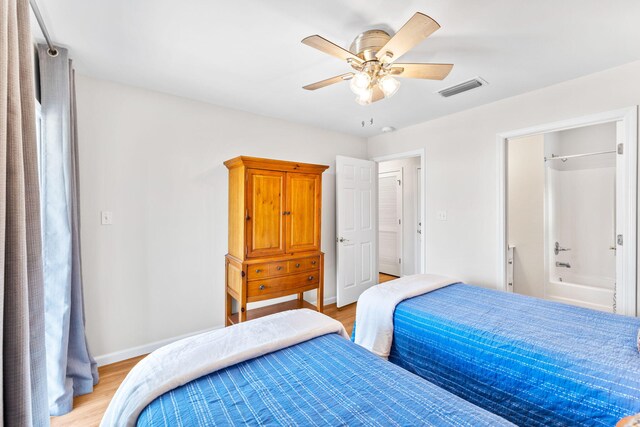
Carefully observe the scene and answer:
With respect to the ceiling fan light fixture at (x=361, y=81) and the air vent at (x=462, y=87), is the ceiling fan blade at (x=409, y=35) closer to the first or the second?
the ceiling fan light fixture at (x=361, y=81)

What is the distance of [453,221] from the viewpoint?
322 cm

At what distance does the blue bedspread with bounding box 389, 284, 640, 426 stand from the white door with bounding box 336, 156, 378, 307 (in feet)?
5.29

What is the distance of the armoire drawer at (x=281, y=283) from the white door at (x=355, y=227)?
667mm

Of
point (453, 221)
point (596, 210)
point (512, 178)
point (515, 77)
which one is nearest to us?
point (515, 77)

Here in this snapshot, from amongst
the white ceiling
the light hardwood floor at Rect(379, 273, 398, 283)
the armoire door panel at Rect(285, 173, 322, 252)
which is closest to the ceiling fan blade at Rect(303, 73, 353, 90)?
the white ceiling

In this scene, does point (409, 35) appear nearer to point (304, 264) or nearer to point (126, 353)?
point (304, 264)

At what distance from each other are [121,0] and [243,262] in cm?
192

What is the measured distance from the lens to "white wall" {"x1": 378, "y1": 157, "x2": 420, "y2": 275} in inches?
195

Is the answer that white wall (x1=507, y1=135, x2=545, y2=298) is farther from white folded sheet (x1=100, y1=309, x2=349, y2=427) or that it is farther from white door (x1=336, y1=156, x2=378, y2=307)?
white folded sheet (x1=100, y1=309, x2=349, y2=427)

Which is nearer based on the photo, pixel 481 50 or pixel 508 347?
pixel 508 347

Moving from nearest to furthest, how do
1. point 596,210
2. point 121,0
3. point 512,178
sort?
point 121,0
point 596,210
point 512,178

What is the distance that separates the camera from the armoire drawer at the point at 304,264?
289 cm

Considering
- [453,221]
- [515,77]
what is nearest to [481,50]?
[515,77]

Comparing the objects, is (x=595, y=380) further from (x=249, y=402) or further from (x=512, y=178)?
(x=512, y=178)
